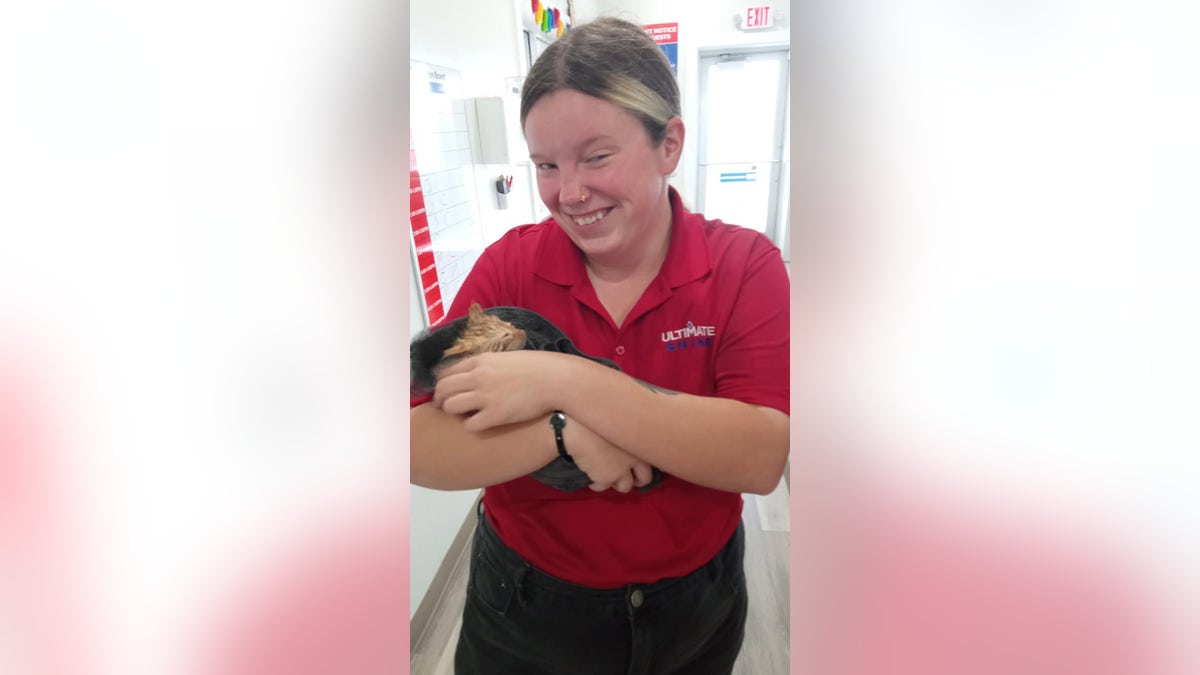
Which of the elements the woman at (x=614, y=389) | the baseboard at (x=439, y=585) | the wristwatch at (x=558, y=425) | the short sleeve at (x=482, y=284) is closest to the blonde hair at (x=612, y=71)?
the woman at (x=614, y=389)

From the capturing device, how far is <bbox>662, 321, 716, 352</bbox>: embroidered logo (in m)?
0.42

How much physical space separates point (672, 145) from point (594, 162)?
7cm

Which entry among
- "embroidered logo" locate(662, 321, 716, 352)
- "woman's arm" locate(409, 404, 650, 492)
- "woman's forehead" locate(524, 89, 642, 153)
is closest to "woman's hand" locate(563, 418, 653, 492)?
"woman's arm" locate(409, 404, 650, 492)

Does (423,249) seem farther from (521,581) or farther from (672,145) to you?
(521,581)

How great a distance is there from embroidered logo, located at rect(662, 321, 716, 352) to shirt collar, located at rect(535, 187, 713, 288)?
4cm

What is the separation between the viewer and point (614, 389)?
0.37 meters

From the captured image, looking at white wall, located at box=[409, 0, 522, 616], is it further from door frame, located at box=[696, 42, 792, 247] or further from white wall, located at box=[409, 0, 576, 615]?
door frame, located at box=[696, 42, 792, 247]

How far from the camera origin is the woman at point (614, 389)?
1.15ft

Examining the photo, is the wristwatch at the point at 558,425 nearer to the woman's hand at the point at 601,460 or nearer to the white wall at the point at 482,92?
the woman's hand at the point at 601,460
